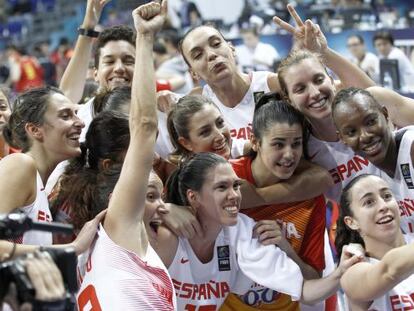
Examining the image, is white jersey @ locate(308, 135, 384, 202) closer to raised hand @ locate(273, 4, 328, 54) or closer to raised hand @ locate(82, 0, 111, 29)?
raised hand @ locate(273, 4, 328, 54)

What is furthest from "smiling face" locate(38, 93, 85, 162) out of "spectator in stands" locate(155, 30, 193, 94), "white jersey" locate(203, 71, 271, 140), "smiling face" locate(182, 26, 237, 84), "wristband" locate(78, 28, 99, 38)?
"spectator in stands" locate(155, 30, 193, 94)

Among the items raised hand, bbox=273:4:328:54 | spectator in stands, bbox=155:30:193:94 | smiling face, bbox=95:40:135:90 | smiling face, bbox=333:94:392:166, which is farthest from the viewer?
spectator in stands, bbox=155:30:193:94

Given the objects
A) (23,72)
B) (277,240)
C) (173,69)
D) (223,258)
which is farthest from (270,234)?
(23,72)

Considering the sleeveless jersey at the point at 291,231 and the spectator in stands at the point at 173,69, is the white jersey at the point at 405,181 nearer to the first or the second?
the sleeveless jersey at the point at 291,231

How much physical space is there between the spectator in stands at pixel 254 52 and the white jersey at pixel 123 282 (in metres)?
8.67

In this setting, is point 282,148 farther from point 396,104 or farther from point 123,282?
point 123,282

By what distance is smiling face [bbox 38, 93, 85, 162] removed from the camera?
12.4 feet

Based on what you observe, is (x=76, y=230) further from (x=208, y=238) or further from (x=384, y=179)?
(x=384, y=179)

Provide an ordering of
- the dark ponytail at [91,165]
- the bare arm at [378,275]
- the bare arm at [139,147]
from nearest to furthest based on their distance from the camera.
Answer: the bare arm at [139,147] < the bare arm at [378,275] < the dark ponytail at [91,165]

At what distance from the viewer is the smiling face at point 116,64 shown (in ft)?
16.1

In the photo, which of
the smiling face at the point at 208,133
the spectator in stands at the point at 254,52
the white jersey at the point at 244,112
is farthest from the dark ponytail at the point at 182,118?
the spectator in stands at the point at 254,52

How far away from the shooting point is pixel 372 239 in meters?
3.72

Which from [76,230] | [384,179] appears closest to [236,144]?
[384,179]

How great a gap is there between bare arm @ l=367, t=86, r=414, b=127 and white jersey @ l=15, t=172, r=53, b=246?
1638mm
